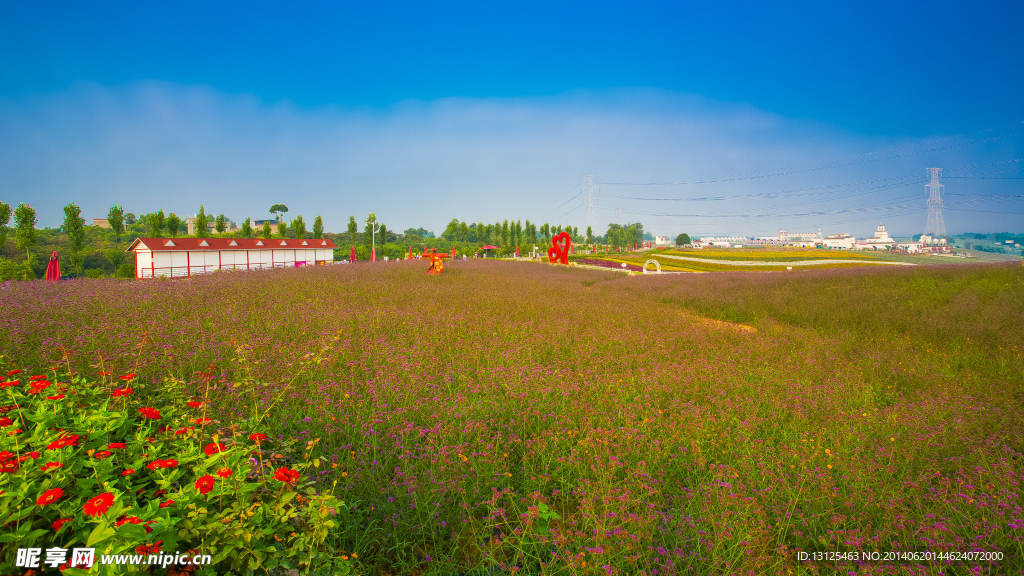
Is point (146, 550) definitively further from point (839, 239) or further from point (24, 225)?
point (839, 239)

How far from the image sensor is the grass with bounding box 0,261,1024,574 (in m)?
2.68

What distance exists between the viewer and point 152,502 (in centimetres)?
198

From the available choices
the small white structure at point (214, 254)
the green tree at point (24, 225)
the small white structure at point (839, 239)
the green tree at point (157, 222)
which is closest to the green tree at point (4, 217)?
the green tree at point (24, 225)

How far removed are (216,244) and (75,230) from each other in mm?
9477

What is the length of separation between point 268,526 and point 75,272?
147 ft

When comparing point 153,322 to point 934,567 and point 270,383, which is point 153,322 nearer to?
point 270,383

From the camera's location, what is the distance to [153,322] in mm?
5414

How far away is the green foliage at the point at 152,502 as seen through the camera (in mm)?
1731

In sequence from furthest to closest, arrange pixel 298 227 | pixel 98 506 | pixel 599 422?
pixel 298 227
pixel 599 422
pixel 98 506

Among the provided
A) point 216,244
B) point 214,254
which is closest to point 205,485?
point 214,254

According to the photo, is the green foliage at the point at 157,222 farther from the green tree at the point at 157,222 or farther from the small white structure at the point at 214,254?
the small white structure at the point at 214,254

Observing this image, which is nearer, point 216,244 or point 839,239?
point 216,244

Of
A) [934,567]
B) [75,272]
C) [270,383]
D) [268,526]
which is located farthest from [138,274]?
[934,567]

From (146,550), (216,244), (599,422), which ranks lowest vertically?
(599,422)
